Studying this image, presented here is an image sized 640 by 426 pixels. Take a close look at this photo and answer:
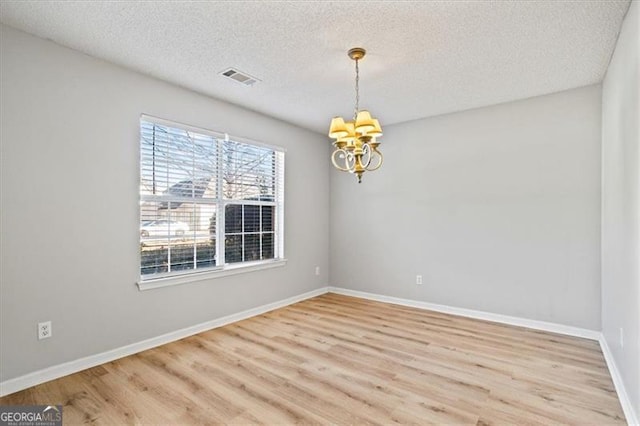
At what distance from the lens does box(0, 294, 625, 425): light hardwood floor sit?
2184 millimetres

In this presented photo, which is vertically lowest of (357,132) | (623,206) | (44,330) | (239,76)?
(44,330)

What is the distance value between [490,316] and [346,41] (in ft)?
11.6

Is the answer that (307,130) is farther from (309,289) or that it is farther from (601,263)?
(601,263)

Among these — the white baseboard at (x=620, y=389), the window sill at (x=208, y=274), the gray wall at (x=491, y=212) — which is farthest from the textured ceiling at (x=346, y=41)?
the white baseboard at (x=620, y=389)

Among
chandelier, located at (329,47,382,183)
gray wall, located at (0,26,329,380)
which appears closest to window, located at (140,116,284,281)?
gray wall, located at (0,26,329,380)

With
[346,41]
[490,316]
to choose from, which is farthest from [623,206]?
[346,41]

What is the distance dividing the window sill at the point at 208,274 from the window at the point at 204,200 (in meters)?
0.05

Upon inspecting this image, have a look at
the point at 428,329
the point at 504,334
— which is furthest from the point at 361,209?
the point at 504,334

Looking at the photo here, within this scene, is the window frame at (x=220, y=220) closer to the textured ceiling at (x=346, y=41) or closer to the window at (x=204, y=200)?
the window at (x=204, y=200)

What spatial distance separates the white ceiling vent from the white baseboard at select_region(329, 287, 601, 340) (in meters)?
3.43

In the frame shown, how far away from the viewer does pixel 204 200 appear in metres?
3.84

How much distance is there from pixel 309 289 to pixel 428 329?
2.04 metres

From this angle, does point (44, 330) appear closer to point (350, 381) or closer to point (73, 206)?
point (73, 206)

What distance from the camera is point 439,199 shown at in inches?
181
